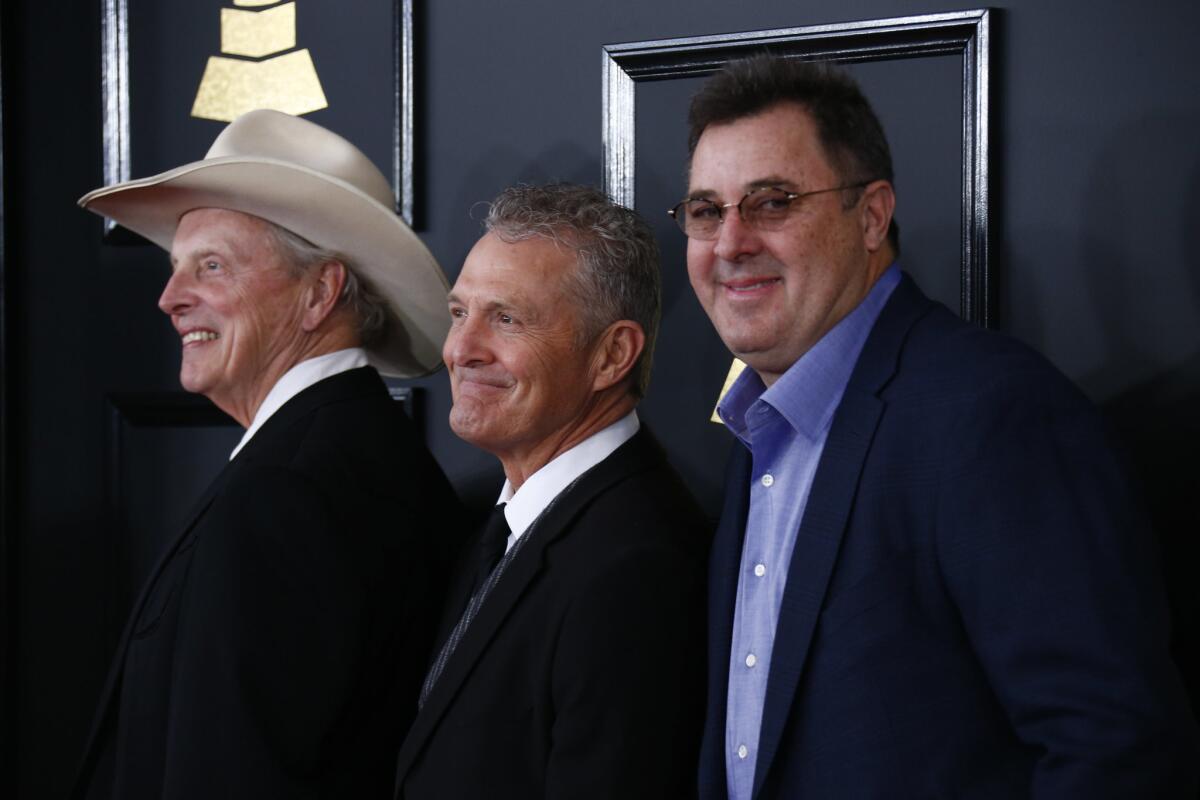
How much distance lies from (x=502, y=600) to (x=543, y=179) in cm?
91

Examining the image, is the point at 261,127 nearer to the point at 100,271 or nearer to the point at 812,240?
the point at 100,271

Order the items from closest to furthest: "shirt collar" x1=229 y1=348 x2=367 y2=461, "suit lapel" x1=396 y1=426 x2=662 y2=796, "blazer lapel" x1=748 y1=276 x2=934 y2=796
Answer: "blazer lapel" x1=748 y1=276 x2=934 y2=796
"suit lapel" x1=396 y1=426 x2=662 y2=796
"shirt collar" x1=229 y1=348 x2=367 y2=461

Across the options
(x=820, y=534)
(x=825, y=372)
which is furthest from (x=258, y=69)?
(x=820, y=534)

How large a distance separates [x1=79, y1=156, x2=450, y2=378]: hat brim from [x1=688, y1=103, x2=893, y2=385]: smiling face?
2.34ft

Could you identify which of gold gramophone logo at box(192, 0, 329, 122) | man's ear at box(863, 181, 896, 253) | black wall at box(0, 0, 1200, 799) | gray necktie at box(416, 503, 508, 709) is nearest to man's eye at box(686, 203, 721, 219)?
man's ear at box(863, 181, 896, 253)

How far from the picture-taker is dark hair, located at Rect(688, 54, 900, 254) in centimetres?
149

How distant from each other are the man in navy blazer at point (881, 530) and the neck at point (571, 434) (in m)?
0.22

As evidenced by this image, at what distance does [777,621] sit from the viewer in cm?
139

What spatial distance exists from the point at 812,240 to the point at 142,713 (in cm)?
109

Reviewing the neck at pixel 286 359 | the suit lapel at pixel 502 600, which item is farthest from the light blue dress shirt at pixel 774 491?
the neck at pixel 286 359

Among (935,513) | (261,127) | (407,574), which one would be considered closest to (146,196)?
(261,127)

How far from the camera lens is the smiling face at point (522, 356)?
172cm

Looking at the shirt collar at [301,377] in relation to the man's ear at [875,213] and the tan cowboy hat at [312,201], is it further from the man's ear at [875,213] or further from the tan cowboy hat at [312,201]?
the man's ear at [875,213]

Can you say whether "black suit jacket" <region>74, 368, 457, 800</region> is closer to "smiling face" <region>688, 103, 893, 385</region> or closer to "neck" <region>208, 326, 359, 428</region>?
"neck" <region>208, 326, 359, 428</region>
